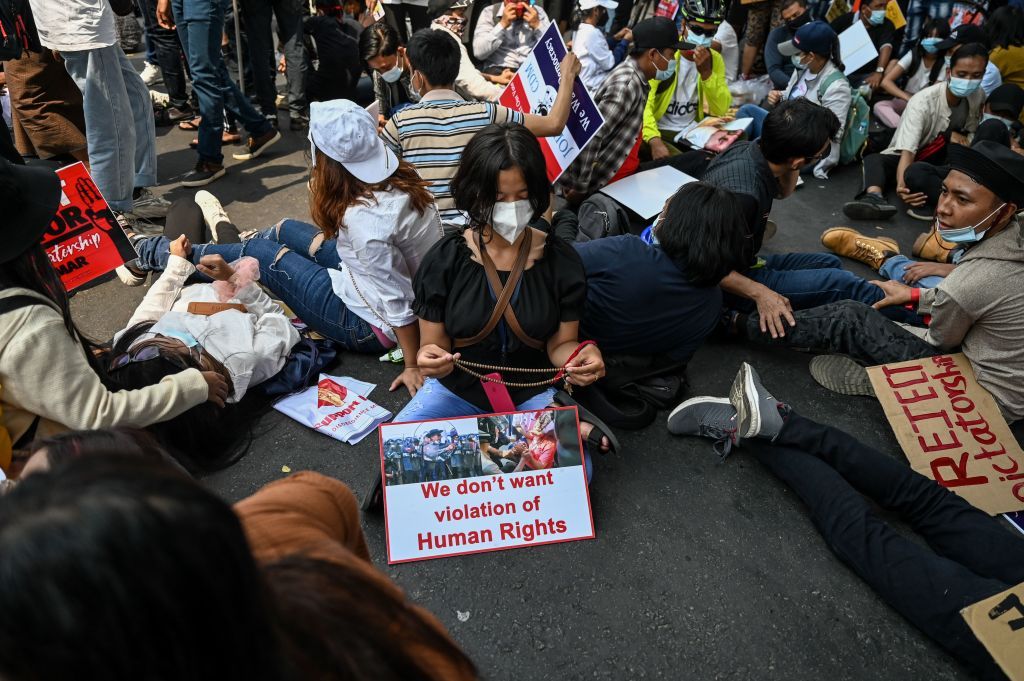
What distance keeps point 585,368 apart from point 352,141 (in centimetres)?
135

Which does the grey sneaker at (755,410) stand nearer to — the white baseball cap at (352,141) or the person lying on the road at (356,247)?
the person lying on the road at (356,247)

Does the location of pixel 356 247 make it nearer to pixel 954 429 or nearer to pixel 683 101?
pixel 954 429

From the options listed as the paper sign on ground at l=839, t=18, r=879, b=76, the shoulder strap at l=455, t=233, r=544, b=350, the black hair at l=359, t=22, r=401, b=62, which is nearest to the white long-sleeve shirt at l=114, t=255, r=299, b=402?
the shoulder strap at l=455, t=233, r=544, b=350

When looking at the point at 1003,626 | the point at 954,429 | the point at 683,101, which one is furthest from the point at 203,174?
the point at 1003,626

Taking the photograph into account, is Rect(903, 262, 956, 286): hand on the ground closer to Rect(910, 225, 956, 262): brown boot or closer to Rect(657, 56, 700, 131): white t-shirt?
Rect(910, 225, 956, 262): brown boot

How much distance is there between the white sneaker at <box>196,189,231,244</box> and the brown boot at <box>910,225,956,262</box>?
494cm

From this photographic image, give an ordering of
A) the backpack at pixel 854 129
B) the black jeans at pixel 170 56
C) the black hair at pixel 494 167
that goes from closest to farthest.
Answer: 1. the black hair at pixel 494 167
2. the black jeans at pixel 170 56
3. the backpack at pixel 854 129

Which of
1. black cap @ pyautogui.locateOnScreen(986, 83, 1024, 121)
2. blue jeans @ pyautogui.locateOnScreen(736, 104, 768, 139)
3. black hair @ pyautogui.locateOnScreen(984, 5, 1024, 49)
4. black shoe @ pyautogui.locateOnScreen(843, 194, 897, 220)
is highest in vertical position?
black hair @ pyautogui.locateOnScreen(984, 5, 1024, 49)

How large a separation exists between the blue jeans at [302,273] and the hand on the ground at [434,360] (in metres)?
1.00

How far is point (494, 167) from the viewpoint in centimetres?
237

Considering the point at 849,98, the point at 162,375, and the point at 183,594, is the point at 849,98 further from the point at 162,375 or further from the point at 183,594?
the point at 183,594

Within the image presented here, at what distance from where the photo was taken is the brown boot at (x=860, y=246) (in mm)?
4531

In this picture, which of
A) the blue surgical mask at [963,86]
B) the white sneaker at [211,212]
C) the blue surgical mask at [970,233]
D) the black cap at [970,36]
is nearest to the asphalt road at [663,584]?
the blue surgical mask at [970,233]

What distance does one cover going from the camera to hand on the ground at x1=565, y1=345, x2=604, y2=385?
2539mm
